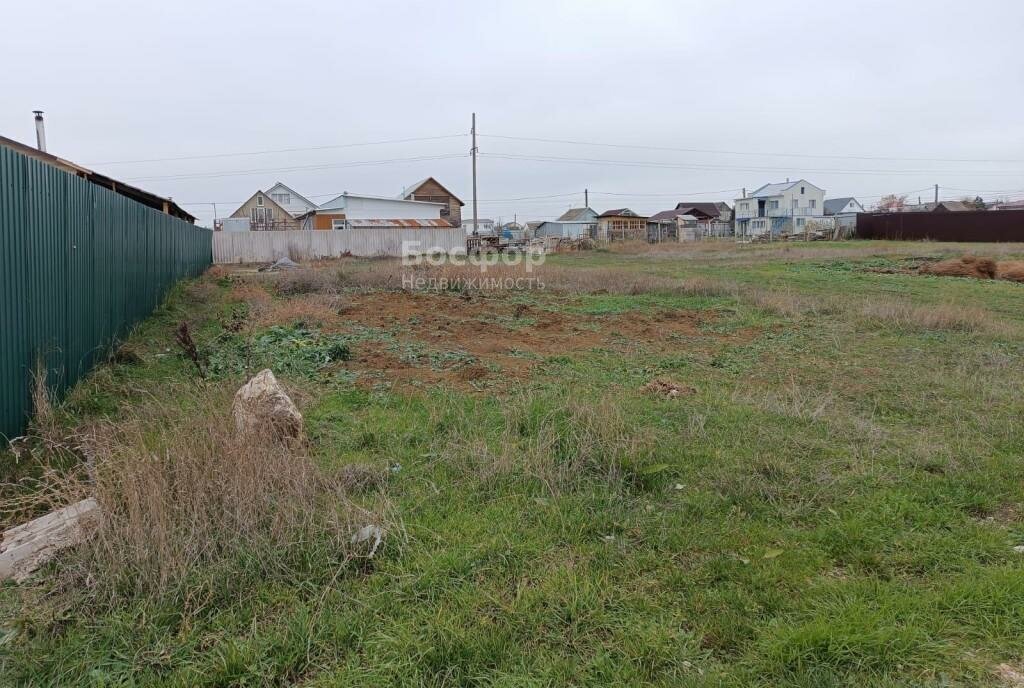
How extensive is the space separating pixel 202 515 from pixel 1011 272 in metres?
18.4

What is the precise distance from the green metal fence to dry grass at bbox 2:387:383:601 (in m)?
1.29

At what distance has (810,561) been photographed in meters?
2.58

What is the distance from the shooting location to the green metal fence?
390 centimetres

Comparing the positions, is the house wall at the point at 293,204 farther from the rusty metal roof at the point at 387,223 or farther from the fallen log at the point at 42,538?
the fallen log at the point at 42,538

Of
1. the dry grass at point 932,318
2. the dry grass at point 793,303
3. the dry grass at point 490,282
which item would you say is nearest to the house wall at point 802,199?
the dry grass at point 490,282

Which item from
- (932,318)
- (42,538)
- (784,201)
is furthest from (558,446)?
(784,201)

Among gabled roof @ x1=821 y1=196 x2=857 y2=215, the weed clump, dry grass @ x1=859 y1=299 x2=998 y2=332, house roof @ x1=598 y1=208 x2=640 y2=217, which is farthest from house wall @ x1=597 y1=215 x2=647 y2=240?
the weed clump

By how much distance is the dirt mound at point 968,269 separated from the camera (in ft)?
50.0

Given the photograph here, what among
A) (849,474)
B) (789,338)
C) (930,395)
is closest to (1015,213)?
(789,338)

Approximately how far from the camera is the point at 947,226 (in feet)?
106

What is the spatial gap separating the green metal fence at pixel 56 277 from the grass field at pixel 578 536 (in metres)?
0.33

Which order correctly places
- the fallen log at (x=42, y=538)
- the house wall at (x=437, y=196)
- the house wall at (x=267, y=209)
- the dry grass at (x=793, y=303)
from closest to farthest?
the fallen log at (x=42, y=538) < the dry grass at (x=793, y=303) < the house wall at (x=267, y=209) < the house wall at (x=437, y=196)

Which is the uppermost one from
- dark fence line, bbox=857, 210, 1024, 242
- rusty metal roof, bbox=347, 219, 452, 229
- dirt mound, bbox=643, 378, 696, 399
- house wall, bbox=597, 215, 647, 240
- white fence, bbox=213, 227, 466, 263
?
house wall, bbox=597, 215, 647, 240

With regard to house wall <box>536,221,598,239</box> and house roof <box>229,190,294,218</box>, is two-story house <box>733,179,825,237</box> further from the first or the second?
house roof <box>229,190,294,218</box>
